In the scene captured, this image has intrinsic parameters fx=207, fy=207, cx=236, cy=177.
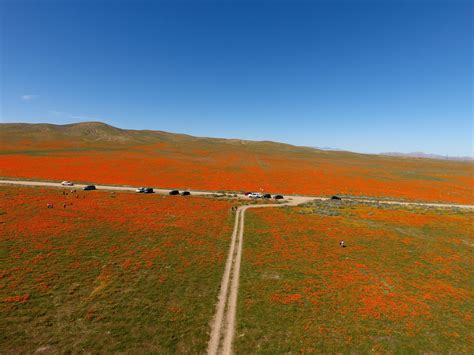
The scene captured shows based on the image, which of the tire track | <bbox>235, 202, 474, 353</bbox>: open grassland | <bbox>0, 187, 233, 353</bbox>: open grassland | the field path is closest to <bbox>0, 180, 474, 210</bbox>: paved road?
<bbox>235, 202, 474, 353</bbox>: open grassland

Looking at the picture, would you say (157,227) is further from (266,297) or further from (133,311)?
(266,297)

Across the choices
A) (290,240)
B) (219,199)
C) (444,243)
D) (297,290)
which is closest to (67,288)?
(297,290)

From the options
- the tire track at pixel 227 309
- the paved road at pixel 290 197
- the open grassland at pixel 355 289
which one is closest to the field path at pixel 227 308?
the tire track at pixel 227 309

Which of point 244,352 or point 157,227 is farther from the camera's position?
point 157,227

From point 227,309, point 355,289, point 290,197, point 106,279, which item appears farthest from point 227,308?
point 290,197

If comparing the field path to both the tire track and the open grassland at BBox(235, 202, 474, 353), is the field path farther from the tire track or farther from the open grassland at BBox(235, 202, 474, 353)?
the open grassland at BBox(235, 202, 474, 353)

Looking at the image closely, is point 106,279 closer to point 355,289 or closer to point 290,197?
point 355,289
